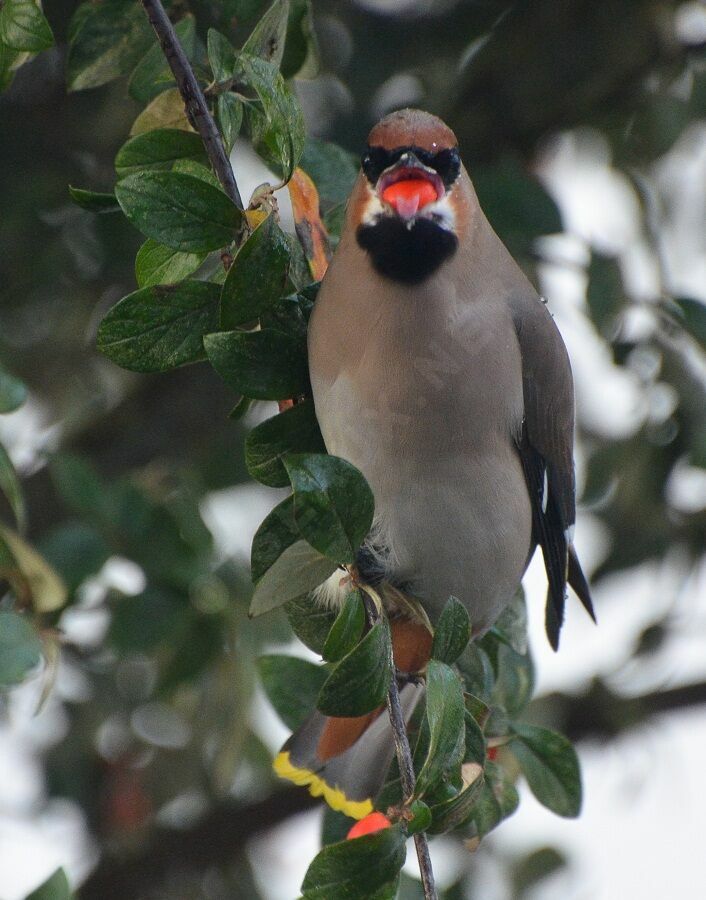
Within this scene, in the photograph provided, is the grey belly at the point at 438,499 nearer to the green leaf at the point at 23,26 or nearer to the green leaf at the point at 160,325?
the green leaf at the point at 160,325

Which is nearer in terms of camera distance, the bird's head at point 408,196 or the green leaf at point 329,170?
the bird's head at point 408,196

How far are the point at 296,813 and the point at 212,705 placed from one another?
46cm

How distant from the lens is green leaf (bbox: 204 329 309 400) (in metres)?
1.63

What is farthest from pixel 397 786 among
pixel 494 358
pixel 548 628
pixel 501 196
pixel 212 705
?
pixel 501 196

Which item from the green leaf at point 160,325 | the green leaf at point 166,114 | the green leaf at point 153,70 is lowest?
the green leaf at point 160,325

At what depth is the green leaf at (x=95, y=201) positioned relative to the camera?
162cm

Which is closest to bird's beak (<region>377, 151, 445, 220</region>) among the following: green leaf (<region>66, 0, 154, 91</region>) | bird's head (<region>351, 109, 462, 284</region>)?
bird's head (<region>351, 109, 462, 284</region>)

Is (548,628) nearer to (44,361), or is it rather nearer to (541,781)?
(541,781)

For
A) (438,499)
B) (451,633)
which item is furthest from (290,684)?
(451,633)

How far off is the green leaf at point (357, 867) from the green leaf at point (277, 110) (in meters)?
0.72

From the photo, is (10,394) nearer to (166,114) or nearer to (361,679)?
(166,114)

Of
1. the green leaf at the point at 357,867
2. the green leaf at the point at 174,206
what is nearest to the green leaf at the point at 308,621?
the green leaf at the point at 357,867

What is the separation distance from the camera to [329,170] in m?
2.14

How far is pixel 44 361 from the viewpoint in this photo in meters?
3.14
